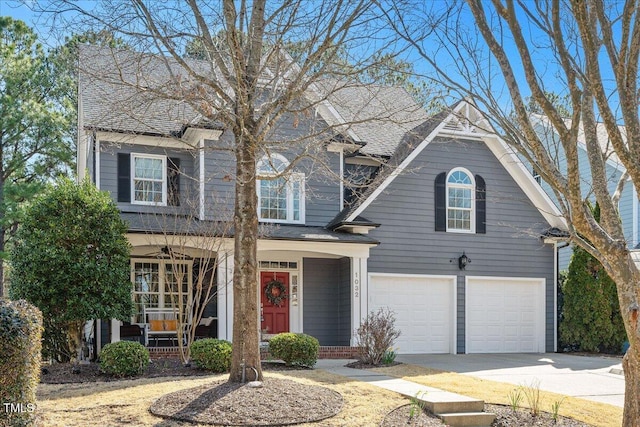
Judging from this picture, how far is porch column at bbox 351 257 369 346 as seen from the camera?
16.4 meters

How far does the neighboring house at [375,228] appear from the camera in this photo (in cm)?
1641

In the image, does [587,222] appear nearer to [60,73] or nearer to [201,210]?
[201,210]

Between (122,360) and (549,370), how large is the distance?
8.55m

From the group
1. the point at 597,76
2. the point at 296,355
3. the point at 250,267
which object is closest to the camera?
the point at 597,76

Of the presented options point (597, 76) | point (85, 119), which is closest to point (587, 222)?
point (597, 76)

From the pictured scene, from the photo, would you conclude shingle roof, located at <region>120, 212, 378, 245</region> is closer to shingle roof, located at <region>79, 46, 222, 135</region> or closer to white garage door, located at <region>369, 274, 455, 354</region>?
white garage door, located at <region>369, 274, 455, 354</region>

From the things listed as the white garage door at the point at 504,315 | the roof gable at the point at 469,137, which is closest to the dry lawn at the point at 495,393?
the roof gable at the point at 469,137

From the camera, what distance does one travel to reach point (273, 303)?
59.0 ft

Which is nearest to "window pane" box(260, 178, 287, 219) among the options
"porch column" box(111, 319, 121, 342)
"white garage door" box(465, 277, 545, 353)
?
"porch column" box(111, 319, 121, 342)

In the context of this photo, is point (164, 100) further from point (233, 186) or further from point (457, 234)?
point (457, 234)

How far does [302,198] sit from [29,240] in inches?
265

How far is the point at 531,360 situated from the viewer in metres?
16.3

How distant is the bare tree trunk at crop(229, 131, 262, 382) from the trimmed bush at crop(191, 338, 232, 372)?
7.35 feet

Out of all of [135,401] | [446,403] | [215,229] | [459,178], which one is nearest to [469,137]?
[459,178]
